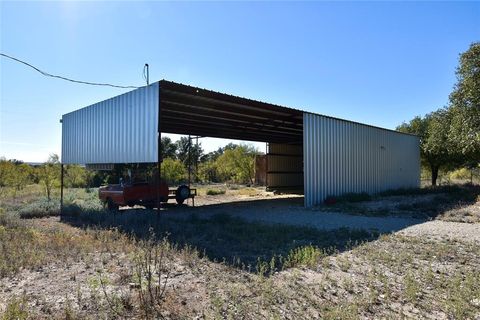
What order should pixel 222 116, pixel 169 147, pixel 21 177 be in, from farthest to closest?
pixel 169 147, pixel 21 177, pixel 222 116

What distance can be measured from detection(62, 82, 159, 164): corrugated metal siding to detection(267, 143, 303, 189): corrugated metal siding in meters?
12.7

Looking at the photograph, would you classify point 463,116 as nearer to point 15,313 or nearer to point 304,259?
point 304,259

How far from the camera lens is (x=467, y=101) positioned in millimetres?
17344

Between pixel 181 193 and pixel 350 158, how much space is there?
827 cm

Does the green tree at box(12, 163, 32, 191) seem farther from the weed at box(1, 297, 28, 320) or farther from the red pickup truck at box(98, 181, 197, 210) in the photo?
the weed at box(1, 297, 28, 320)

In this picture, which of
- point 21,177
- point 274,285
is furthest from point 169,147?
point 274,285

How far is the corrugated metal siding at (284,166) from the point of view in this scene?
79.6ft

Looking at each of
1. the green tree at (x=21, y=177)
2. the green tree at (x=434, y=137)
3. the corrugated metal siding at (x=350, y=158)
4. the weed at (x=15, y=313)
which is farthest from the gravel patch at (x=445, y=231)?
the green tree at (x=21, y=177)

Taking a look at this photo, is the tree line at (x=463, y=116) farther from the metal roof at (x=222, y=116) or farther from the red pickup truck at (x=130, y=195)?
the red pickup truck at (x=130, y=195)

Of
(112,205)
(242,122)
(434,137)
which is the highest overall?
(242,122)

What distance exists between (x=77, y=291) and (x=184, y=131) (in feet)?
49.4

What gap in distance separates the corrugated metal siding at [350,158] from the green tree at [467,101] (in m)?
3.64

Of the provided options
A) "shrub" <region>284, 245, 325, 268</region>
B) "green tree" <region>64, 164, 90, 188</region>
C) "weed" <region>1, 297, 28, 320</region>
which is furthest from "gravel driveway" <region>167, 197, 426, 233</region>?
"green tree" <region>64, 164, 90, 188</region>

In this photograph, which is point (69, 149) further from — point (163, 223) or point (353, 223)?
point (353, 223)
